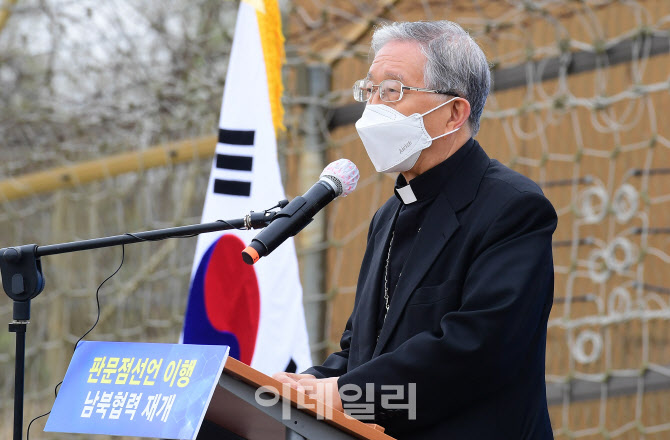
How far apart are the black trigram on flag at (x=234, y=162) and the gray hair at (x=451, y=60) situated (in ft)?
4.11

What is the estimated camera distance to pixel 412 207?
6.75ft

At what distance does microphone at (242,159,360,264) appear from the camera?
1.64 meters

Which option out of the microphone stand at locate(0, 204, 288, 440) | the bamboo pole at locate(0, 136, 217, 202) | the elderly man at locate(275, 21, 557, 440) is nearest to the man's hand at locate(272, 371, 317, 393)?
the elderly man at locate(275, 21, 557, 440)

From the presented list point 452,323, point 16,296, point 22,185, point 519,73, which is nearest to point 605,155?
point 519,73

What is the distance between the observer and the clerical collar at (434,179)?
2.02m

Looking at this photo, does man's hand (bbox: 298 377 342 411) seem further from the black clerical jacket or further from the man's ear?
the man's ear

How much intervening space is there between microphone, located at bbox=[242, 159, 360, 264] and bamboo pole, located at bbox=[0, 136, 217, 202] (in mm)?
2487

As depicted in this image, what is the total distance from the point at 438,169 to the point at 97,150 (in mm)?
3139

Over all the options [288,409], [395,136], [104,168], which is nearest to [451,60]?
[395,136]

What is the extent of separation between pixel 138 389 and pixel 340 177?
0.57 metres

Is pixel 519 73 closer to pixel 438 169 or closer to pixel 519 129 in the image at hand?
pixel 519 129

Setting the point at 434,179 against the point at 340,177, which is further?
the point at 434,179

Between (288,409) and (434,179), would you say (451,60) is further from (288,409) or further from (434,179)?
(288,409)

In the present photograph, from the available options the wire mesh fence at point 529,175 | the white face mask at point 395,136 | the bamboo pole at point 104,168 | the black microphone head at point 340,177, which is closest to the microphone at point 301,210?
the black microphone head at point 340,177
